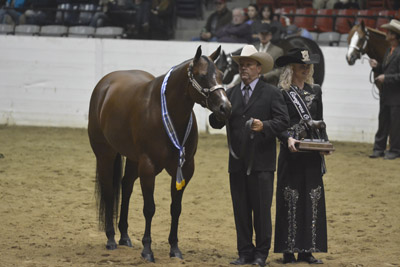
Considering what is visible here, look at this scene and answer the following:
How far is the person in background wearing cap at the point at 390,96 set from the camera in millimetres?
11297

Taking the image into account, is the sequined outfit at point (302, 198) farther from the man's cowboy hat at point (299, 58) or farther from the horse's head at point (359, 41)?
the horse's head at point (359, 41)

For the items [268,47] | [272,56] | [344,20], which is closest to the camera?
[272,56]

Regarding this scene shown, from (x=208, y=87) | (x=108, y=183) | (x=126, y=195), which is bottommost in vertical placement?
(x=126, y=195)

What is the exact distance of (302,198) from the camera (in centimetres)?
595

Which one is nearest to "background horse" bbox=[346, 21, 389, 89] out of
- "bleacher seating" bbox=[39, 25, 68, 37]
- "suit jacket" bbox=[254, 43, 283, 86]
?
"suit jacket" bbox=[254, 43, 283, 86]

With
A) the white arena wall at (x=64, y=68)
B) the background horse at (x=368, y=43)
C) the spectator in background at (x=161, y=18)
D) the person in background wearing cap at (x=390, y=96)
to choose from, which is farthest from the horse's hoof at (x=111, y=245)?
the spectator in background at (x=161, y=18)

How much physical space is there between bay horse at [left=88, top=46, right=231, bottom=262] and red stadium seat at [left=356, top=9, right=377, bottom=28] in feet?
31.2

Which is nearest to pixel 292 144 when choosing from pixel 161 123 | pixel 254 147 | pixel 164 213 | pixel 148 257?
pixel 254 147

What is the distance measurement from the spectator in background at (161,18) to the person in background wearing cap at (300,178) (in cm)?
1171

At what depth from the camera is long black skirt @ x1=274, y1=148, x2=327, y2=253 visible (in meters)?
5.90

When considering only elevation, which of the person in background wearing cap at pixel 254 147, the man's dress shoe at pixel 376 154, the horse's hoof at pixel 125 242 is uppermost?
the person in background wearing cap at pixel 254 147

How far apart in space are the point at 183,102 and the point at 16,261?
73.9 inches

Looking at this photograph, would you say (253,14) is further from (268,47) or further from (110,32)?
(110,32)

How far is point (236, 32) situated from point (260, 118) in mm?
9404
